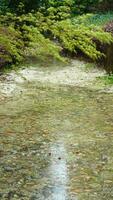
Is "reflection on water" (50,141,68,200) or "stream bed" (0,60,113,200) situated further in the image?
"stream bed" (0,60,113,200)

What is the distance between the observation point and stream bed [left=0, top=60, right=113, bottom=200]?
8594mm

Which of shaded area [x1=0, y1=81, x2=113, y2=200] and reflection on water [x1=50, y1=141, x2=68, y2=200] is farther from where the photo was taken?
shaded area [x1=0, y1=81, x2=113, y2=200]

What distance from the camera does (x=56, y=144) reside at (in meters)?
11.1

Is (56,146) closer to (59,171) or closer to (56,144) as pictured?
(56,144)

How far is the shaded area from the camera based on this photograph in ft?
28.2

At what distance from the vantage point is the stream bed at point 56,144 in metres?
8.59

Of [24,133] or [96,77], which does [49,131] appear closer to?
[24,133]

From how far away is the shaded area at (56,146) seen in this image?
8586 millimetres

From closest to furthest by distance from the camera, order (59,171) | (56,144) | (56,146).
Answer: (59,171)
(56,146)
(56,144)

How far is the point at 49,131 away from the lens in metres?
12.2

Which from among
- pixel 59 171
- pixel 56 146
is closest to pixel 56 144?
pixel 56 146

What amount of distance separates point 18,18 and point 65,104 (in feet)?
27.3

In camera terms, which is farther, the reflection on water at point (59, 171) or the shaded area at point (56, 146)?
the shaded area at point (56, 146)

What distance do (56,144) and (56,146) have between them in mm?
152
